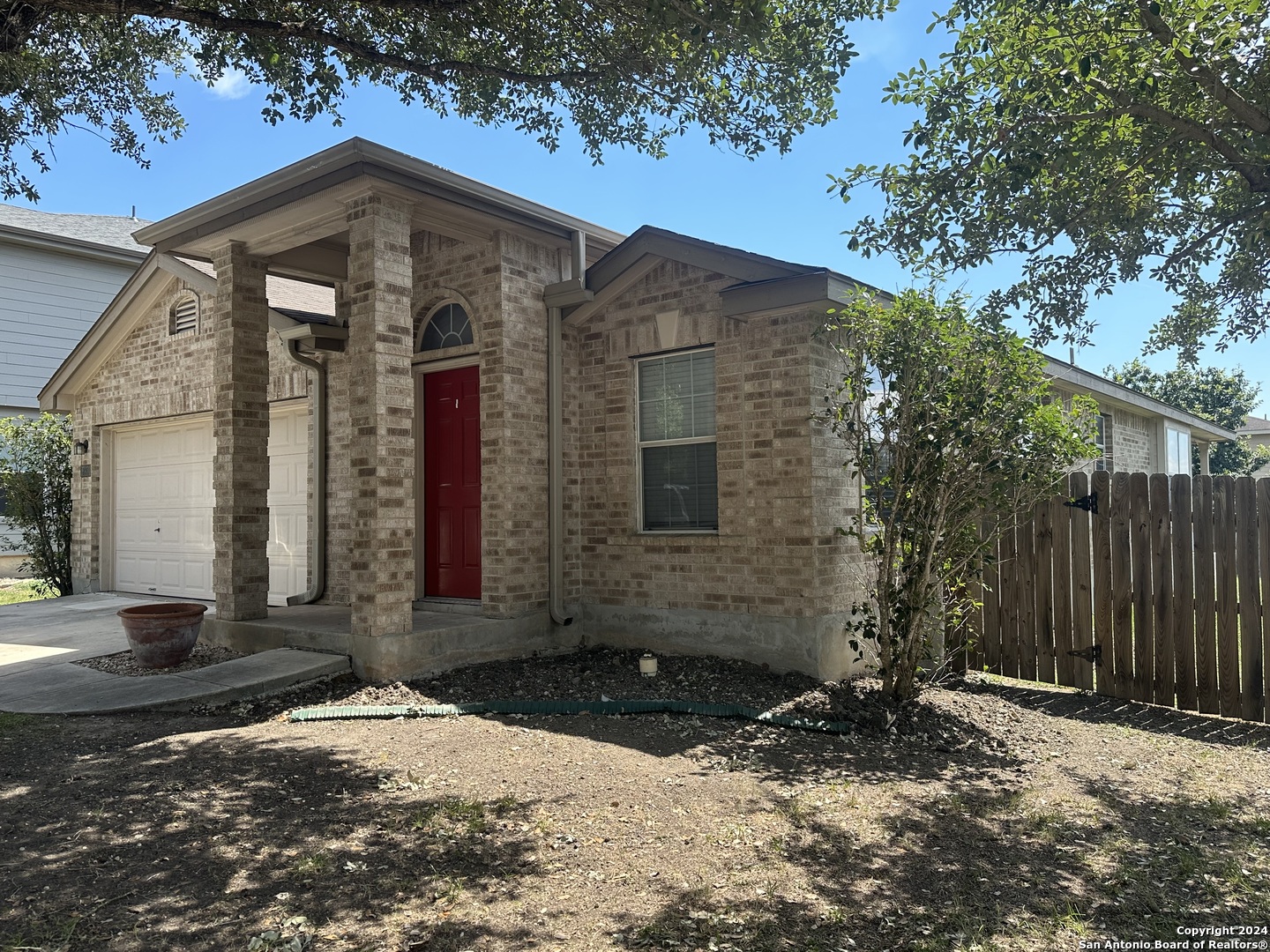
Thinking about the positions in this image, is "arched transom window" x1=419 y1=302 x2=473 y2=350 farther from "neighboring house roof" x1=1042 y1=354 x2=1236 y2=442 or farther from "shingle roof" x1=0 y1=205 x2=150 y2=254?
"shingle roof" x1=0 y1=205 x2=150 y2=254

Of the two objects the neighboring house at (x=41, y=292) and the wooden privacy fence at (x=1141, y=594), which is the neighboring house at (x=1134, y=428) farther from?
the neighboring house at (x=41, y=292)

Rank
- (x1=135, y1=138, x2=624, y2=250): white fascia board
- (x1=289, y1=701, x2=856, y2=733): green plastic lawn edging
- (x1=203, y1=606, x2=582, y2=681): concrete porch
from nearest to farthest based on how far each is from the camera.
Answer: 1. (x1=289, y1=701, x2=856, y2=733): green plastic lawn edging
2. (x1=135, y1=138, x2=624, y2=250): white fascia board
3. (x1=203, y1=606, x2=582, y2=681): concrete porch

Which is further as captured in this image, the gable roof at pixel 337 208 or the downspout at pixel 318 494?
the downspout at pixel 318 494

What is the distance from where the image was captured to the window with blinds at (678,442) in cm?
765

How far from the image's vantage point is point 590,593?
830 centimetres

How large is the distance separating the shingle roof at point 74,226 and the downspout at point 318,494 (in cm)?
1056

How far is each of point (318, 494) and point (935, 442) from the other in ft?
21.5

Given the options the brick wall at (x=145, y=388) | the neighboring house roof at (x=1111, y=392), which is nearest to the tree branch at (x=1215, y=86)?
the neighboring house roof at (x=1111, y=392)

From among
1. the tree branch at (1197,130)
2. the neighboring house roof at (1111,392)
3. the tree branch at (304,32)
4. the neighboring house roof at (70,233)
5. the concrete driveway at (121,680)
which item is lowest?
the concrete driveway at (121,680)

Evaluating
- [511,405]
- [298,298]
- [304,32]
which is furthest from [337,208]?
[298,298]

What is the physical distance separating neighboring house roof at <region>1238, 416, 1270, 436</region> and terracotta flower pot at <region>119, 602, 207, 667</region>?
41.2 m

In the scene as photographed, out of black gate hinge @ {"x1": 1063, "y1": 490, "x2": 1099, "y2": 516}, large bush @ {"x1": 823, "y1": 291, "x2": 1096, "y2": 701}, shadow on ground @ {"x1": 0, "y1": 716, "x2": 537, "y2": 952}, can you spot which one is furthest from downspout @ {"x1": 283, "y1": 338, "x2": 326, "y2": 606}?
black gate hinge @ {"x1": 1063, "y1": 490, "x2": 1099, "y2": 516}

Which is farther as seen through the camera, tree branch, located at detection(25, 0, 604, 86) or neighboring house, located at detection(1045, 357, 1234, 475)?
neighboring house, located at detection(1045, 357, 1234, 475)

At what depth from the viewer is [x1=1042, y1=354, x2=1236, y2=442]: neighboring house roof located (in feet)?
37.3
